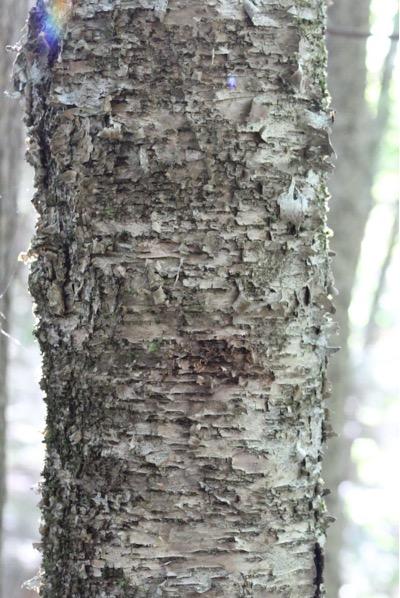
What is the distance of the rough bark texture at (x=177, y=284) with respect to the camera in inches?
37.0

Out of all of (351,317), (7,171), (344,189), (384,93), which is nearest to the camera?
(7,171)

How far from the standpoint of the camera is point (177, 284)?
0.94m

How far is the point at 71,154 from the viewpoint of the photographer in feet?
3.18

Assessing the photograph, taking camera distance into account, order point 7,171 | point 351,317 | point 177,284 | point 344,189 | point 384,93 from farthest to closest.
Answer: point 384,93, point 351,317, point 344,189, point 7,171, point 177,284

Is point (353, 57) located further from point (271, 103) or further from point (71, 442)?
point (71, 442)

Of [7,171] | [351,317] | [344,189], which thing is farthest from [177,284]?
[351,317]

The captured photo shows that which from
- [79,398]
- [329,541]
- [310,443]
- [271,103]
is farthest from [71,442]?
[329,541]

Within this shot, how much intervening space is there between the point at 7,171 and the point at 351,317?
2.14 m

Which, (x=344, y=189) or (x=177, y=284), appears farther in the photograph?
(x=344, y=189)

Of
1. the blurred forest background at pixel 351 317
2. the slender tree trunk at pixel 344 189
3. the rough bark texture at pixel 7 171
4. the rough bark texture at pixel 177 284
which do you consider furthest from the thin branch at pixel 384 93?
the rough bark texture at pixel 177 284

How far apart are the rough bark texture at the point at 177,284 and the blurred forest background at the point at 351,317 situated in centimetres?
22

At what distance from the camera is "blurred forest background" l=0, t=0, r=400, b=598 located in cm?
247

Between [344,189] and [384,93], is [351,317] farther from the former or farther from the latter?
[384,93]

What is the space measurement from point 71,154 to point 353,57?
2.52 meters
